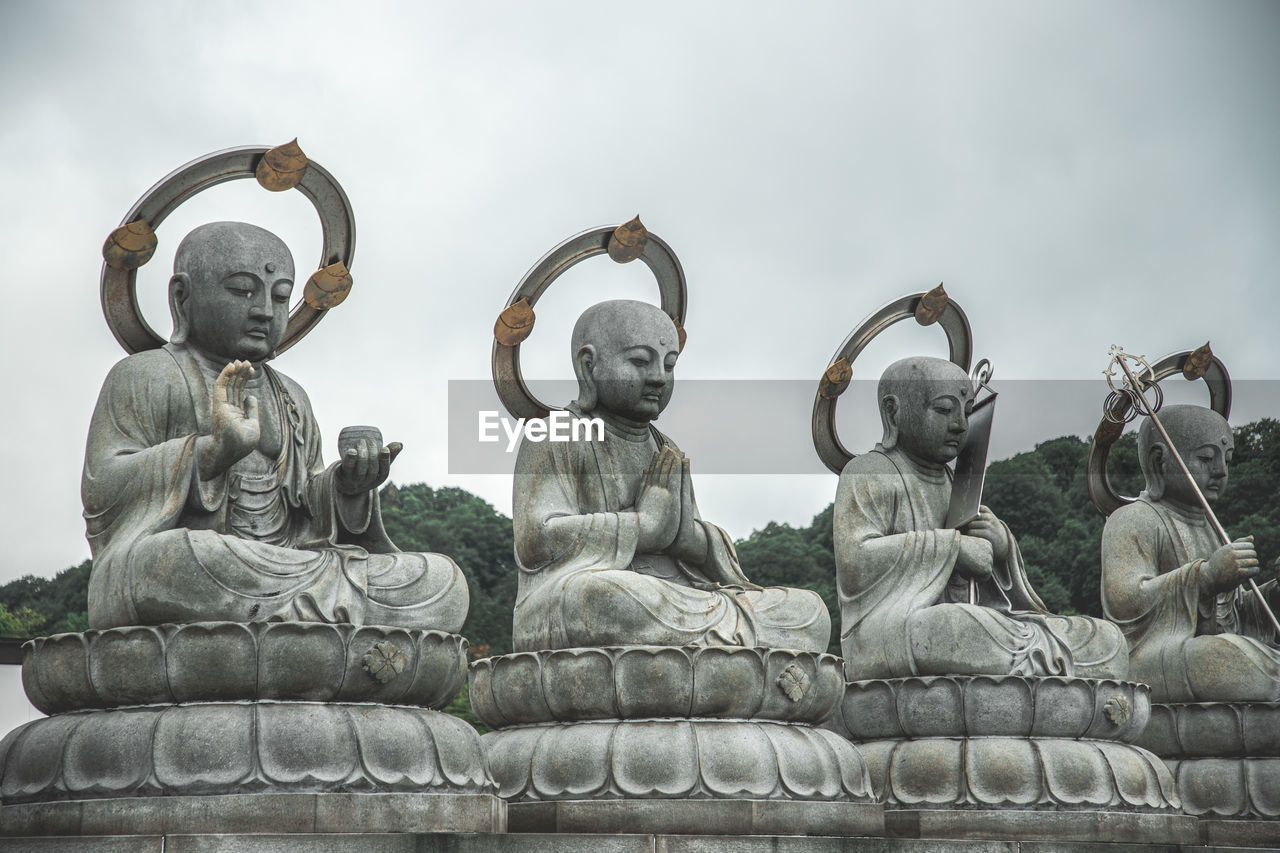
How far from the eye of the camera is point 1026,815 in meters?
8.16

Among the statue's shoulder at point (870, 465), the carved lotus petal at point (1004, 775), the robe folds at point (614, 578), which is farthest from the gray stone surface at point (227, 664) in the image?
the statue's shoulder at point (870, 465)

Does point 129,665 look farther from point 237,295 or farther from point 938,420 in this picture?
point 938,420

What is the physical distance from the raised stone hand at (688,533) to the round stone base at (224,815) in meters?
2.32

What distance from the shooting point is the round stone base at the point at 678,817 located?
7.10 metres

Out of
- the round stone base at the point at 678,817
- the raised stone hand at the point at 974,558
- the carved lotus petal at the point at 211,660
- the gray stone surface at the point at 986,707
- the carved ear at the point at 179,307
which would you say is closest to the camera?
the carved lotus petal at the point at 211,660

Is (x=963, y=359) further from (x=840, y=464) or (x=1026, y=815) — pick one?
(x=1026, y=815)

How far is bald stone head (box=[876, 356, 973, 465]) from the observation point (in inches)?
369

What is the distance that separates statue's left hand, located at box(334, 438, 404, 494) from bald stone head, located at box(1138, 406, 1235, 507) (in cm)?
564

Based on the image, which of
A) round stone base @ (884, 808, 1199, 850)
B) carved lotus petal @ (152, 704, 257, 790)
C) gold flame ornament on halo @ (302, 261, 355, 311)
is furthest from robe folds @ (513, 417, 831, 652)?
carved lotus petal @ (152, 704, 257, 790)

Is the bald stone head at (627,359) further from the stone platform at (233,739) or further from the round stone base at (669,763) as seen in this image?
the stone platform at (233,739)

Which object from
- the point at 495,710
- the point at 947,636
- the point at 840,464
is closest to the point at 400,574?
the point at 495,710

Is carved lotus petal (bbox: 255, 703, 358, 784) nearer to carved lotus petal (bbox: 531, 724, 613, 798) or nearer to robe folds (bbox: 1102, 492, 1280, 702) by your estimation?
carved lotus petal (bbox: 531, 724, 613, 798)

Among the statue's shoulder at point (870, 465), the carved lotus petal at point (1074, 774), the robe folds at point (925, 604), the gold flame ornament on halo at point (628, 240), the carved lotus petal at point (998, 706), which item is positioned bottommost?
the carved lotus petal at point (1074, 774)

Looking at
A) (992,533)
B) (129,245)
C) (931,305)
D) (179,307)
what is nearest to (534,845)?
(179,307)
